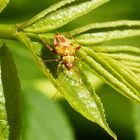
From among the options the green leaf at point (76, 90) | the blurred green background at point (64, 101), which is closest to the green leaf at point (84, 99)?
the green leaf at point (76, 90)

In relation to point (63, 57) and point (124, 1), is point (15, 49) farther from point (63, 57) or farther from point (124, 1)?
point (63, 57)

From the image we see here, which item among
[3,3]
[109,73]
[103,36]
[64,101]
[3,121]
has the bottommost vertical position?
[64,101]

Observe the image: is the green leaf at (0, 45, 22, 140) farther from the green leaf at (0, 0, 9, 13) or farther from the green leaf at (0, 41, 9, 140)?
the green leaf at (0, 0, 9, 13)

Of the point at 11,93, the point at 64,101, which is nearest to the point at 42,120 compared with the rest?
the point at 64,101

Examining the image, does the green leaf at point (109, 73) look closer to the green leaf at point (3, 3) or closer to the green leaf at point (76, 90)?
the green leaf at point (76, 90)

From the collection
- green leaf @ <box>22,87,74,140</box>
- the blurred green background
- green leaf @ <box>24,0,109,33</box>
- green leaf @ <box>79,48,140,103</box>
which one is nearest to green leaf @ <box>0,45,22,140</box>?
green leaf @ <box>24,0,109,33</box>

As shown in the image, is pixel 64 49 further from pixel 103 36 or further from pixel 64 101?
pixel 64 101
